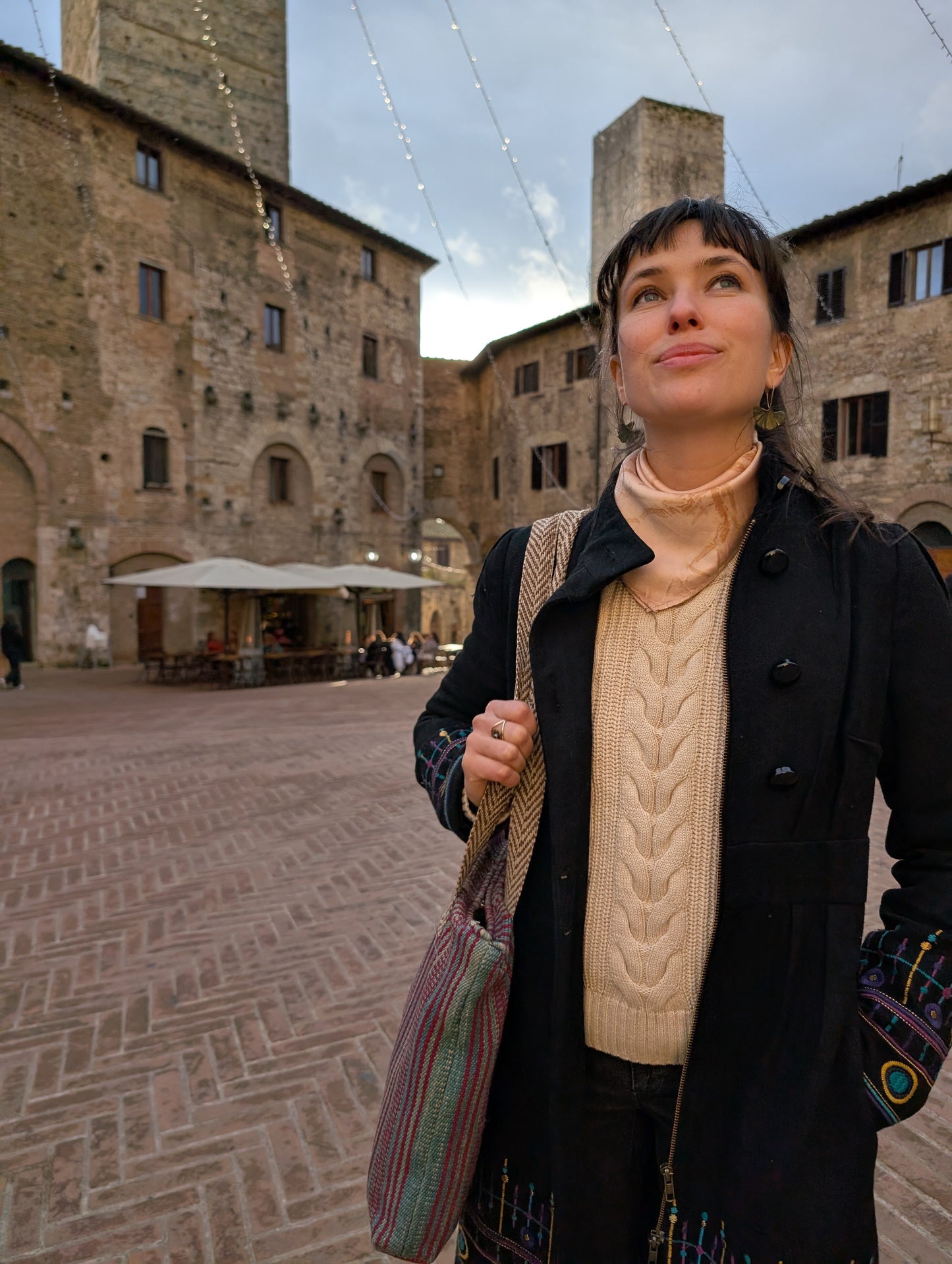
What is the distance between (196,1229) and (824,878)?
84.4 inches

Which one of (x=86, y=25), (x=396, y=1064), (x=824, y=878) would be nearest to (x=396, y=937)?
(x=396, y=1064)

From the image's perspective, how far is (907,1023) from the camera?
3.61 feet

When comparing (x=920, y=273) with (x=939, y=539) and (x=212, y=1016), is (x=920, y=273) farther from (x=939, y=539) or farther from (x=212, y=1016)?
(x=212, y=1016)

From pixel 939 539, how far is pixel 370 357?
18032 mm

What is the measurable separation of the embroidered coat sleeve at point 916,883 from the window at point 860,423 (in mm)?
17339

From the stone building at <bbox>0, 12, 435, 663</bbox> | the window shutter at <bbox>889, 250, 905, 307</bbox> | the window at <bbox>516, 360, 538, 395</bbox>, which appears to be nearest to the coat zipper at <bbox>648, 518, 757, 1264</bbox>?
the stone building at <bbox>0, 12, 435, 663</bbox>

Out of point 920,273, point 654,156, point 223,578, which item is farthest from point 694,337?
point 654,156

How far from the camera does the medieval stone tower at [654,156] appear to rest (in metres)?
21.0

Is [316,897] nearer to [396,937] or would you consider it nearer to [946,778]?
[396,937]

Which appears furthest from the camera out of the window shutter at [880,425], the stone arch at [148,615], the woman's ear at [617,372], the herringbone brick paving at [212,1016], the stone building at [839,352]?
the stone arch at [148,615]

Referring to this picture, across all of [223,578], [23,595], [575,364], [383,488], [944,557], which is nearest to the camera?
[223,578]

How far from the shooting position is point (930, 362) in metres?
15.9

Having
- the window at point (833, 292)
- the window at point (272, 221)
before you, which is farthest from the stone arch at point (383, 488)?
the window at point (833, 292)

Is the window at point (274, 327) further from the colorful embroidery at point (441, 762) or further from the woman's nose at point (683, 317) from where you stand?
the woman's nose at point (683, 317)
